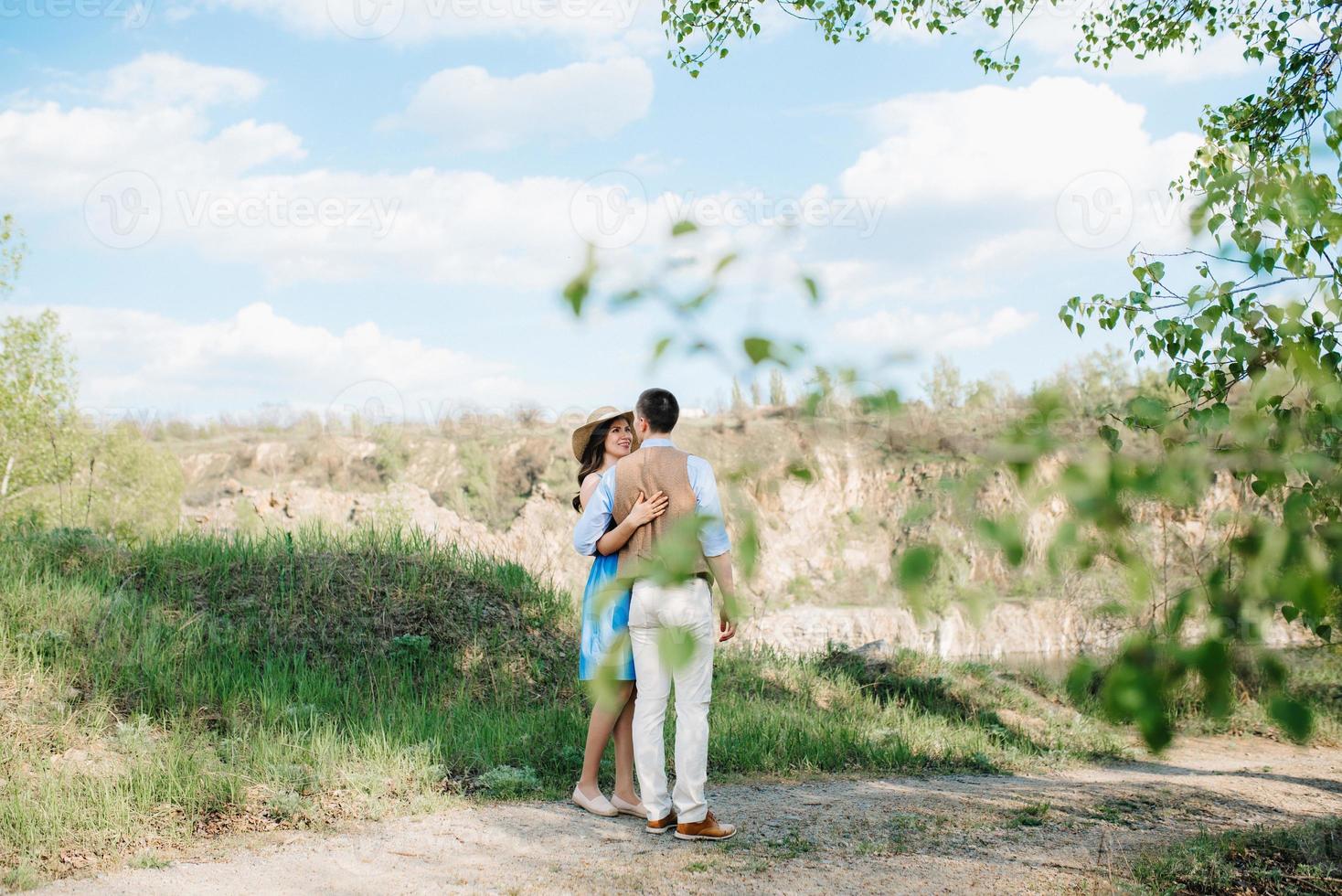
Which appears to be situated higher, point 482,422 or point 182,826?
point 482,422

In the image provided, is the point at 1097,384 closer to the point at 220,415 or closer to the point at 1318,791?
the point at 1318,791

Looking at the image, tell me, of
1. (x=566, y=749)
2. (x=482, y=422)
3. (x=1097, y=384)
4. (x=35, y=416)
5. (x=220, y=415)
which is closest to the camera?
(x=566, y=749)

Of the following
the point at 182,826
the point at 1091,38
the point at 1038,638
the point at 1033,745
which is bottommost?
the point at 1038,638

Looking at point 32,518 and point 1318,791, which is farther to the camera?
point 32,518

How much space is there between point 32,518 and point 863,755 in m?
9.18

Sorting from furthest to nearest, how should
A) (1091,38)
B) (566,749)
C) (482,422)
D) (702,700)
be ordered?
(482,422) → (1091,38) → (566,749) → (702,700)

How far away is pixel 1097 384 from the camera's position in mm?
30453

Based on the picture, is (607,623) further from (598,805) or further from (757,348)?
(757,348)

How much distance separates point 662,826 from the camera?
523 centimetres

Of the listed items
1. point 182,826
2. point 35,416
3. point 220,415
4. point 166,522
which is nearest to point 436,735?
point 182,826

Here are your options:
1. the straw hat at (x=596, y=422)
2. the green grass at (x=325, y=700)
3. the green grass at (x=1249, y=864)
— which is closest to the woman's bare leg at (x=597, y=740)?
the green grass at (x=325, y=700)

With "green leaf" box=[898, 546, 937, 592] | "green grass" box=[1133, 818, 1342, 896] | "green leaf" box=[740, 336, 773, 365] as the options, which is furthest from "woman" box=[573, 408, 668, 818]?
"green leaf" box=[898, 546, 937, 592]

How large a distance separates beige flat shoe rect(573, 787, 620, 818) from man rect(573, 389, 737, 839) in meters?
0.39

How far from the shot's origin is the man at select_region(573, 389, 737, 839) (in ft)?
15.7
